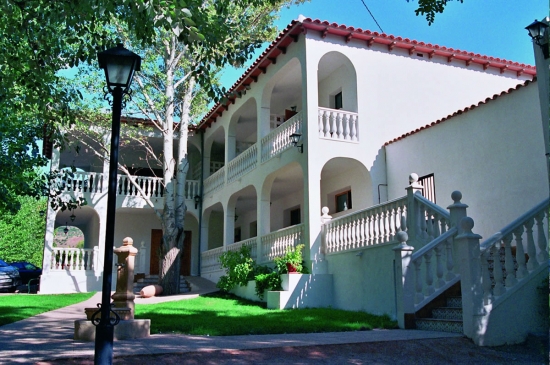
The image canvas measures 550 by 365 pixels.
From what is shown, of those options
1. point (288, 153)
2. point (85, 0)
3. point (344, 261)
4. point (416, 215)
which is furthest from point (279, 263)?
point (85, 0)

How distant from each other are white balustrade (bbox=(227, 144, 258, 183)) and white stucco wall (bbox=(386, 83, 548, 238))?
5.86m

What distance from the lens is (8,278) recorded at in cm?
2245

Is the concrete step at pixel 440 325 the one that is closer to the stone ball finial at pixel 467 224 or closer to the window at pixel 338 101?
the stone ball finial at pixel 467 224

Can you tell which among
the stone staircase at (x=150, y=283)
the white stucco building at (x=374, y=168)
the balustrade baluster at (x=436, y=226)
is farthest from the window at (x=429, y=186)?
the stone staircase at (x=150, y=283)

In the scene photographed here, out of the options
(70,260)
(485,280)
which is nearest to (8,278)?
(70,260)

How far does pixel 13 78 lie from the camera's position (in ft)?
27.3

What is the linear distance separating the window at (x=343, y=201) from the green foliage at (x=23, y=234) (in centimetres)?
3060

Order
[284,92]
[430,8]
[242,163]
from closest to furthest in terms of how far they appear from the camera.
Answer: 1. [430,8]
2. [284,92]
3. [242,163]

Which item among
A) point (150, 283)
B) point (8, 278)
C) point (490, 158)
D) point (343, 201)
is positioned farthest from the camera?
point (8, 278)

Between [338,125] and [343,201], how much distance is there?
3064mm

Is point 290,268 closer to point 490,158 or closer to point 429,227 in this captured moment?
point 429,227

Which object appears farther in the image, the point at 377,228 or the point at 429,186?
the point at 429,186

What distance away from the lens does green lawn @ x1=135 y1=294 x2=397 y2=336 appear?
8438 mm

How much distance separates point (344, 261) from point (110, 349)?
337 inches
